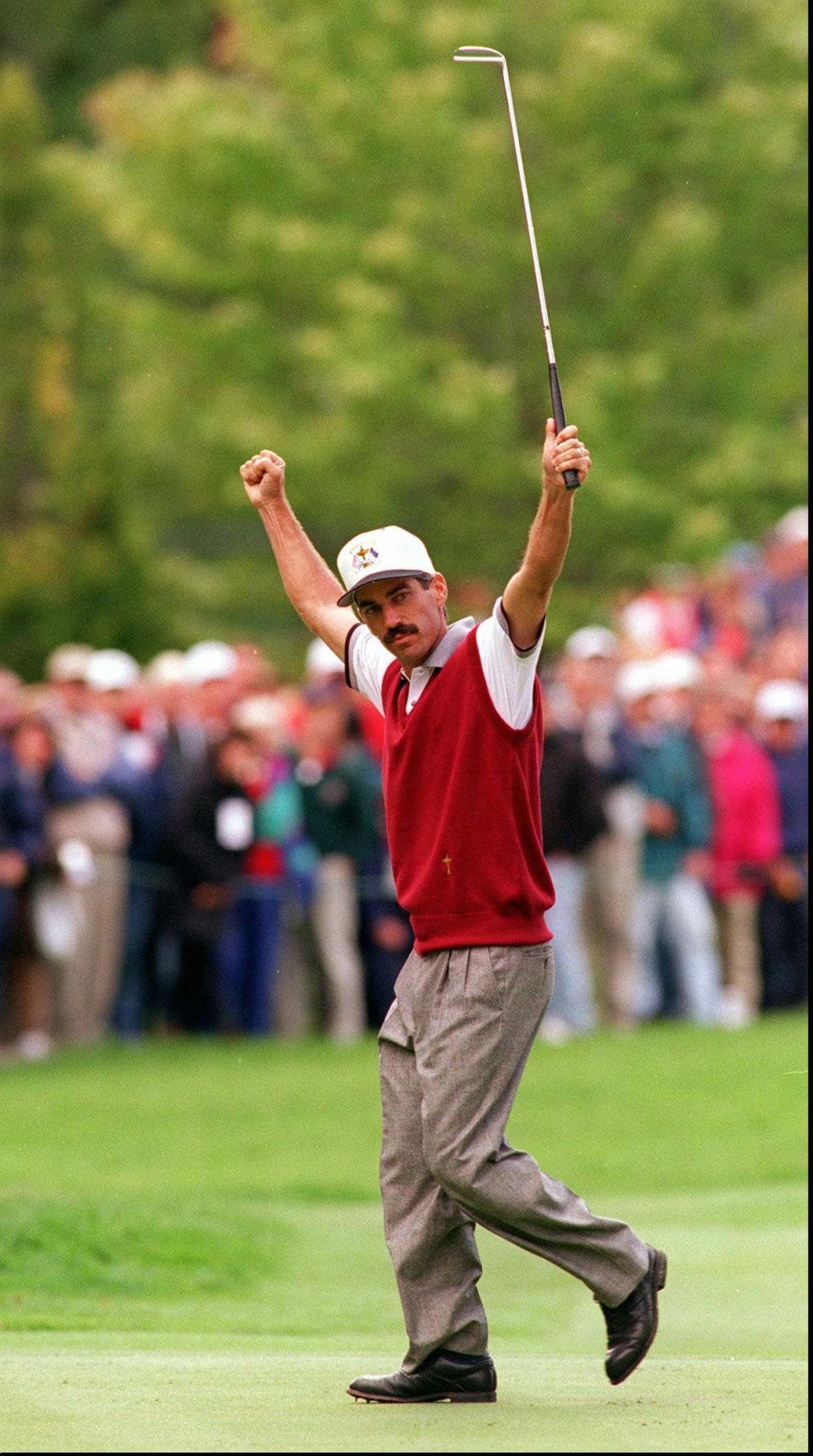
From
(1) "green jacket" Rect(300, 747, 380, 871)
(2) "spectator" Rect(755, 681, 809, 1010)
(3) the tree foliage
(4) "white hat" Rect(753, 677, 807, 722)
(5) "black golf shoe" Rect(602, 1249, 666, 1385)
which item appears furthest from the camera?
(3) the tree foliage

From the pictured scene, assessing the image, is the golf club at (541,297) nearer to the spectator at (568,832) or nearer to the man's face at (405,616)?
the man's face at (405,616)

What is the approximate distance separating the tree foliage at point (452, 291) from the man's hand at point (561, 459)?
2134cm

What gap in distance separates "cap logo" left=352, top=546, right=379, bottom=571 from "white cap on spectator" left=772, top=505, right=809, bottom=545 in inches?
677

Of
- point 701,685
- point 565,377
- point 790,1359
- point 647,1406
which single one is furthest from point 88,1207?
point 565,377

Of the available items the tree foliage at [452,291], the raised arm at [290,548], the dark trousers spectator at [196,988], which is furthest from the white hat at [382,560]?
the tree foliage at [452,291]

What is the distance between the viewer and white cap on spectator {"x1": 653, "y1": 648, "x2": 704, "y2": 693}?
2017 cm

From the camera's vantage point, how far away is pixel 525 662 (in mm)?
6555

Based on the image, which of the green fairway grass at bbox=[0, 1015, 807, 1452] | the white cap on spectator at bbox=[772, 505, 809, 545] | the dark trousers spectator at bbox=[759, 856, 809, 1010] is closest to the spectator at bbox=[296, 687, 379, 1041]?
the green fairway grass at bbox=[0, 1015, 807, 1452]

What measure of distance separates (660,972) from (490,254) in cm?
1069

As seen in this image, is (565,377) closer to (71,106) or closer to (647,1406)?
(71,106)

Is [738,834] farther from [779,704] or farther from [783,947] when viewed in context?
[779,704]

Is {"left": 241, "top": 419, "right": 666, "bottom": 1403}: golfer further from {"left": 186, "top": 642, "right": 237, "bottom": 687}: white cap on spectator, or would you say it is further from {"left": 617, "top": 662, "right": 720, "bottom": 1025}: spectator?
{"left": 617, "top": 662, "right": 720, "bottom": 1025}: spectator

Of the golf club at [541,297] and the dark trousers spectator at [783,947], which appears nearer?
the golf club at [541,297]

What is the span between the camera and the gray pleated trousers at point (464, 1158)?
6570 mm
